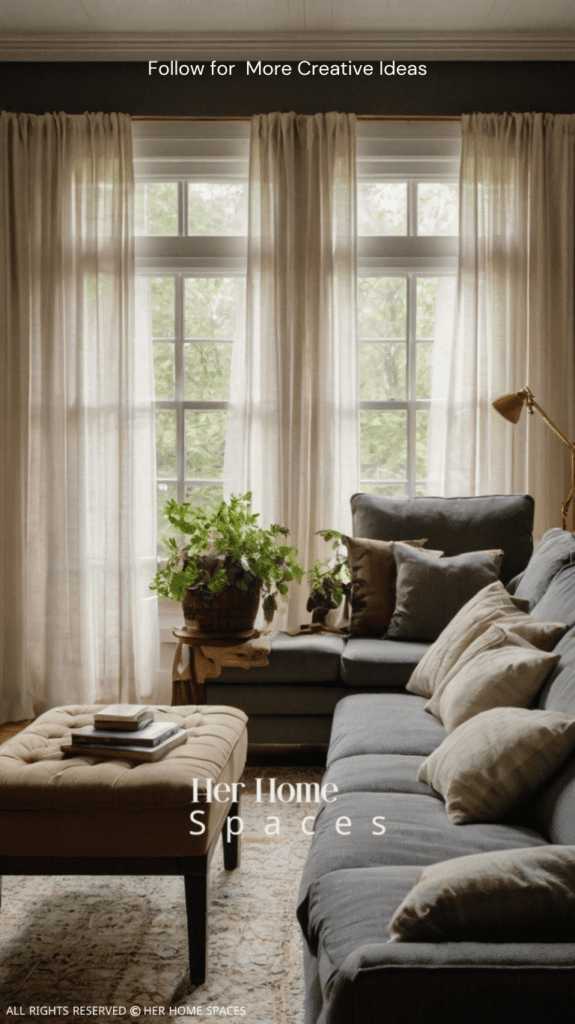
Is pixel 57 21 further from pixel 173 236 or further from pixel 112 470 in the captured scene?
pixel 112 470

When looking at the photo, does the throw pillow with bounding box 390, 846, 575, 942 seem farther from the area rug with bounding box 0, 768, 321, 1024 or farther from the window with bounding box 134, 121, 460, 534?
the window with bounding box 134, 121, 460, 534

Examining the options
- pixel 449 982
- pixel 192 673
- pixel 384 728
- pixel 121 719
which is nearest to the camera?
pixel 449 982

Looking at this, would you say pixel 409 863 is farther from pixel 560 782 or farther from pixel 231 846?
pixel 231 846

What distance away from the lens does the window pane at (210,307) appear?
423 centimetres

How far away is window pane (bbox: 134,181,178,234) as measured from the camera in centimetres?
421

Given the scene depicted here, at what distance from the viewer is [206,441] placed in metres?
4.27

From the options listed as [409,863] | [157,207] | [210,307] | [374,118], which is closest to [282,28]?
[374,118]

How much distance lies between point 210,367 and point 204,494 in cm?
69

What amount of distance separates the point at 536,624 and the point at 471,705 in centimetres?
30

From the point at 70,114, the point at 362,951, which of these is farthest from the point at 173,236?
the point at 362,951

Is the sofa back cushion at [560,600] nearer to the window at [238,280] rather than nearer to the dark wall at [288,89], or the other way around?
the window at [238,280]

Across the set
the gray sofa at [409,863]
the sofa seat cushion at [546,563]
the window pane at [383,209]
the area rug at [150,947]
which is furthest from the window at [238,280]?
the area rug at [150,947]

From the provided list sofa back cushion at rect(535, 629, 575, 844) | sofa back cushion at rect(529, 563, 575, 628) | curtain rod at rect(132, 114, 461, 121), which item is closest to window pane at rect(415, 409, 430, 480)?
curtain rod at rect(132, 114, 461, 121)

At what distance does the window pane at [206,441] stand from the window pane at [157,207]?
39.1 inches
